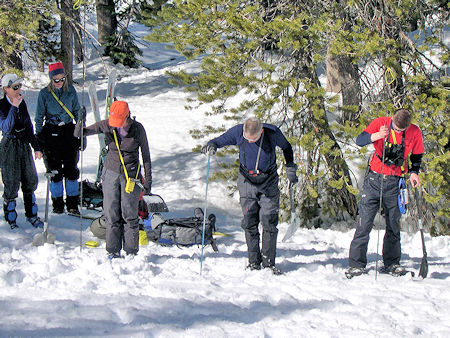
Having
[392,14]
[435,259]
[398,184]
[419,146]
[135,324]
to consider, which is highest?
[392,14]

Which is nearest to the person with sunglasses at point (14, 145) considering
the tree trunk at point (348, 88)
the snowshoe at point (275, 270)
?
the snowshoe at point (275, 270)

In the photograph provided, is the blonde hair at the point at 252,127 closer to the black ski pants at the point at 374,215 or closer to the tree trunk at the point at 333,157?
the black ski pants at the point at 374,215

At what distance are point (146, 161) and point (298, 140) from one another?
314cm

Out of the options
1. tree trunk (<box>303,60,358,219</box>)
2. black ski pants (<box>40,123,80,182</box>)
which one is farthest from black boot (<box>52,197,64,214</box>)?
tree trunk (<box>303,60,358,219</box>)

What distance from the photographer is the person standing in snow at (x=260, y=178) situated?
5578mm

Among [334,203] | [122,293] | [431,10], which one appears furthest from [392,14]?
[122,293]

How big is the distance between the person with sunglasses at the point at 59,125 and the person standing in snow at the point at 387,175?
165 inches

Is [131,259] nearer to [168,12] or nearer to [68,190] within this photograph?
[68,190]

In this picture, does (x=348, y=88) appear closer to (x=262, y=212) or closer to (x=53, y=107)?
(x=262, y=212)

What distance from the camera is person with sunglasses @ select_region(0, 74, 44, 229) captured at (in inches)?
249

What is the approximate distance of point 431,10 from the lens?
914 centimetres

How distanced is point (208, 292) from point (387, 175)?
8.18ft

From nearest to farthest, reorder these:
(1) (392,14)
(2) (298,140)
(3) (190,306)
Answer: (3) (190,306) → (2) (298,140) → (1) (392,14)

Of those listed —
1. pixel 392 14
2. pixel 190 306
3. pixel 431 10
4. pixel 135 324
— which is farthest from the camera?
pixel 431 10
